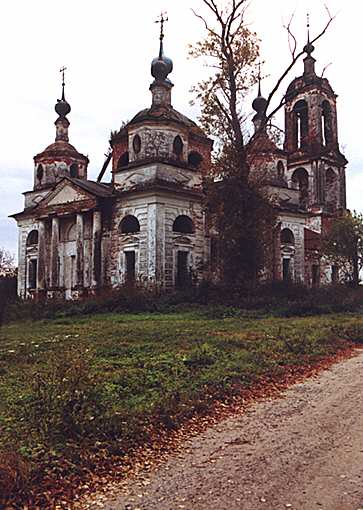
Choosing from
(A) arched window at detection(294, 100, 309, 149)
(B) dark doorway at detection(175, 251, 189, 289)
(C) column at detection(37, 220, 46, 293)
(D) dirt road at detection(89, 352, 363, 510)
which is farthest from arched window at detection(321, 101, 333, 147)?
(D) dirt road at detection(89, 352, 363, 510)

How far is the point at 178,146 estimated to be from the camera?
94.2 ft

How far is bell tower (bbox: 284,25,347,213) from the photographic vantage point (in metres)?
39.5

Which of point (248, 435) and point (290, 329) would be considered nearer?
point (248, 435)

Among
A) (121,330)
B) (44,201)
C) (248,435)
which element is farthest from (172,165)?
(248,435)

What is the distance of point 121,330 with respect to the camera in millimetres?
14875

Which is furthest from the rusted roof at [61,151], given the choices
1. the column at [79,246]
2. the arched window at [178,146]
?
the arched window at [178,146]

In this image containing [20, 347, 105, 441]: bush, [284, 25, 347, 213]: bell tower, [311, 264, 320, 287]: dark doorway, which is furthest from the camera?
[284, 25, 347, 213]: bell tower

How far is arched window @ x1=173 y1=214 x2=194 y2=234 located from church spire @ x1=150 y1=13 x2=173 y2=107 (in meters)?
6.44

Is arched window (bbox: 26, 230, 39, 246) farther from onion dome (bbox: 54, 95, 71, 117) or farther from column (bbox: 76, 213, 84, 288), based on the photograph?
onion dome (bbox: 54, 95, 71, 117)

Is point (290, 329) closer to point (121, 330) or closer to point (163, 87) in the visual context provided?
point (121, 330)

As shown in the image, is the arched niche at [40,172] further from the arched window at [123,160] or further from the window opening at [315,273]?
the window opening at [315,273]

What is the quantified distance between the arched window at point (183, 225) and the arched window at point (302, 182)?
1516cm

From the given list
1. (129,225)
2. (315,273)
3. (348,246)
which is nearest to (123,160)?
(129,225)

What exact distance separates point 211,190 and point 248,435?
16983 millimetres
